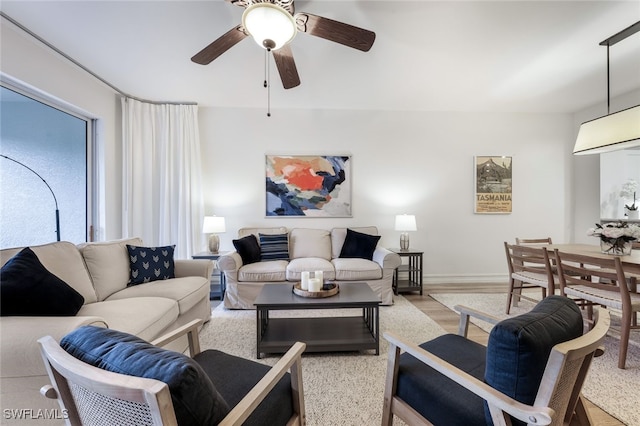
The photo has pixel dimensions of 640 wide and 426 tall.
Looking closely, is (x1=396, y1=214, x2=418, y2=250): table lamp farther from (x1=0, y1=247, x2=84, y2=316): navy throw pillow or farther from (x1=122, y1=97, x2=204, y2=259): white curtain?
(x1=0, y1=247, x2=84, y2=316): navy throw pillow

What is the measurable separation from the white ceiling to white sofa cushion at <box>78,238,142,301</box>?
1.87 meters

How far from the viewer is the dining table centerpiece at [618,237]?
2.25 m

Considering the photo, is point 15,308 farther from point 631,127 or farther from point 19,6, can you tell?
point 631,127

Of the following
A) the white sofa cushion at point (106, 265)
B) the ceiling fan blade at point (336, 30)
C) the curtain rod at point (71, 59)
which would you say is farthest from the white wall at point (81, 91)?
the ceiling fan blade at point (336, 30)

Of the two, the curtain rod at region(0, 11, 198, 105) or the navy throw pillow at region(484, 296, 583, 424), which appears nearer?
the navy throw pillow at region(484, 296, 583, 424)

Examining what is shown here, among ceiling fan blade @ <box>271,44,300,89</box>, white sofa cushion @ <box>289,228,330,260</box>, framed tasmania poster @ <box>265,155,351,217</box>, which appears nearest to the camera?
ceiling fan blade @ <box>271,44,300,89</box>

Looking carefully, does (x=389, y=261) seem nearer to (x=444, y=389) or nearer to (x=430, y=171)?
(x=430, y=171)

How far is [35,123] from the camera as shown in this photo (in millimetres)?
2576

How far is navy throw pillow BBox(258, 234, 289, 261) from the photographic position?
Answer: 3.54m

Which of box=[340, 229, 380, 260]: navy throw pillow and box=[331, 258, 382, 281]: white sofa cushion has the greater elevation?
box=[340, 229, 380, 260]: navy throw pillow

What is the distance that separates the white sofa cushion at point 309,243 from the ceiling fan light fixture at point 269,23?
2513mm

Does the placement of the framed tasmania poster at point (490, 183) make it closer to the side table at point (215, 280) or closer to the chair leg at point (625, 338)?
the chair leg at point (625, 338)

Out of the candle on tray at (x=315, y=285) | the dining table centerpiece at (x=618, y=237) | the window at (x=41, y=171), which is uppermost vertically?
the window at (x=41, y=171)

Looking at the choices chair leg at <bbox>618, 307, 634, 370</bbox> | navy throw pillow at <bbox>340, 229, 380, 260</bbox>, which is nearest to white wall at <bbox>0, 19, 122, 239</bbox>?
navy throw pillow at <bbox>340, 229, 380, 260</bbox>
